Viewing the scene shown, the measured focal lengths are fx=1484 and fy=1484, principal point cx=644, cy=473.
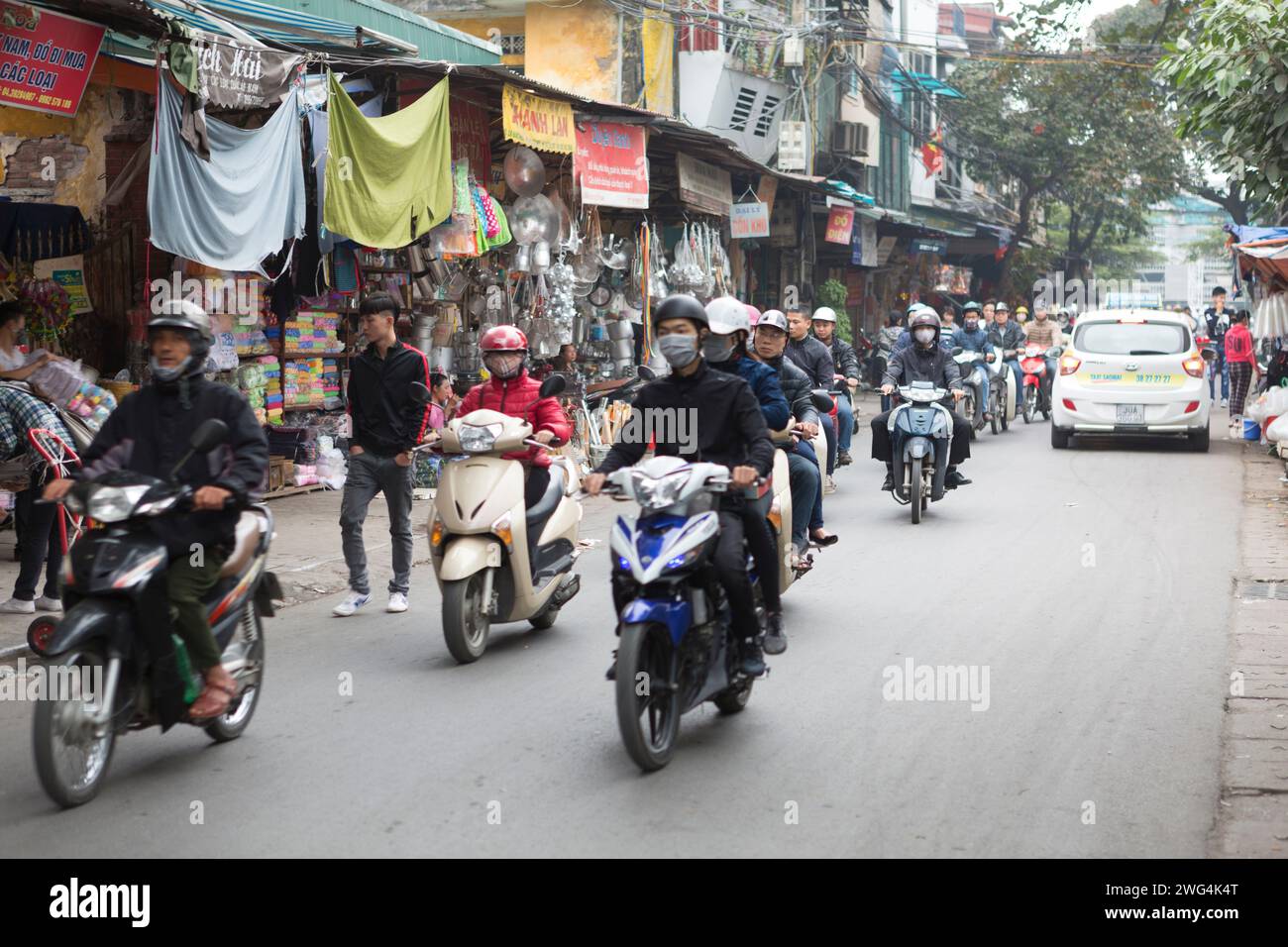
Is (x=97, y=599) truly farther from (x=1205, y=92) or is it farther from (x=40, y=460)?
(x=1205, y=92)

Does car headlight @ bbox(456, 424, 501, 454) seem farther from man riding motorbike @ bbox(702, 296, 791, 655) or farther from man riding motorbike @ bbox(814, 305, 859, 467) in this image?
man riding motorbike @ bbox(814, 305, 859, 467)

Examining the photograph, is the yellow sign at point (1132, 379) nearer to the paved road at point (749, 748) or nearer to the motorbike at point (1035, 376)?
the motorbike at point (1035, 376)

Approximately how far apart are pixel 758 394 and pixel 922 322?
5.79 metres

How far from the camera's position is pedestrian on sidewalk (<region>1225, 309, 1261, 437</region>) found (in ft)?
75.6

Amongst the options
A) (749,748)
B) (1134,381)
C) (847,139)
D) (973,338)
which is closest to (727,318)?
(749,748)

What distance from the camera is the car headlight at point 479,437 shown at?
7.76 metres

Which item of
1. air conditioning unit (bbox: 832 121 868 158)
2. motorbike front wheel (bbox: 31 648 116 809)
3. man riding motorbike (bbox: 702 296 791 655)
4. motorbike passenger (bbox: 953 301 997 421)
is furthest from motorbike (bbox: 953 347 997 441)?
motorbike front wheel (bbox: 31 648 116 809)

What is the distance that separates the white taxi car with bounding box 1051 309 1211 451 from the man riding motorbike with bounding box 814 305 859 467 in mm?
3994

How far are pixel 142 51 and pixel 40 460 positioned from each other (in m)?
4.22

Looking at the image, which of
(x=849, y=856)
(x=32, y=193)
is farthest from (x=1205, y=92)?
(x=32, y=193)

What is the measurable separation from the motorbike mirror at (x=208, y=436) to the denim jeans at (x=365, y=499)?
3.26 meters

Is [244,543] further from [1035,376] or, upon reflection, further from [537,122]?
[1035,376]

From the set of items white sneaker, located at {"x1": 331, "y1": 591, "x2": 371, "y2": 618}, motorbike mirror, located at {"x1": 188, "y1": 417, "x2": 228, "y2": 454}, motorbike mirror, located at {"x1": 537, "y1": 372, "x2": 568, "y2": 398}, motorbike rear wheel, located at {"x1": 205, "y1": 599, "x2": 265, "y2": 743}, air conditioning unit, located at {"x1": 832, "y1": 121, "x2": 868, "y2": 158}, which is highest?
air conditioning unit, located at {"x1": 832, "y1": 121, "x2": 868, "y2": 158}

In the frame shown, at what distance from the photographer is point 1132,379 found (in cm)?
1816
